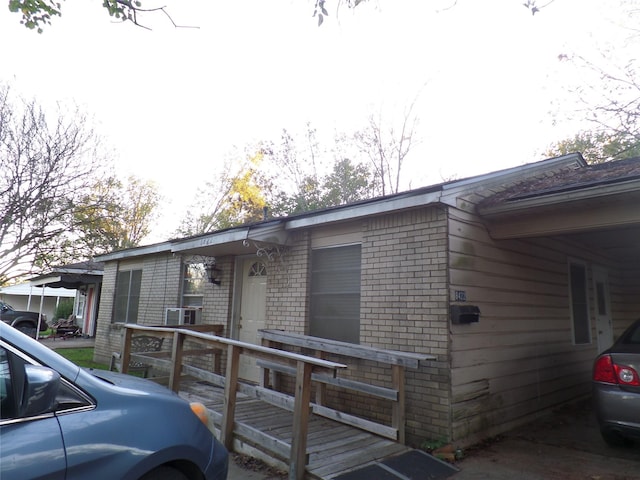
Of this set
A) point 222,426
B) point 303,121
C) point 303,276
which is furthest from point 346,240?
point 303,121

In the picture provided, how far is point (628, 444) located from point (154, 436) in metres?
5.22

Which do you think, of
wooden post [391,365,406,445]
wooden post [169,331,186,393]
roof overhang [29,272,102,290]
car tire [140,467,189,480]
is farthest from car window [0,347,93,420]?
roof overhang [29,272,102,290]

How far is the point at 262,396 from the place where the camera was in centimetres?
424

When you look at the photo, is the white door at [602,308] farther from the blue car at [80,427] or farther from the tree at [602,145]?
the blue car at [80,427]

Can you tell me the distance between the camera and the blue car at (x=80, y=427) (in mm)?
1688

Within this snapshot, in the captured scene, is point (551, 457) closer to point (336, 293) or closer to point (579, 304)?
point (336, 293)

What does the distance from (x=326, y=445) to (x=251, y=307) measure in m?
3.78

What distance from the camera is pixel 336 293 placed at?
6035 millimetres

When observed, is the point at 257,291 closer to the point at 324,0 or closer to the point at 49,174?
the point at 324,0

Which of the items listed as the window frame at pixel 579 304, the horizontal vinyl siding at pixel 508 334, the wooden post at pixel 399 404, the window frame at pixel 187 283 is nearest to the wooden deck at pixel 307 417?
the wooden post at pixel 399 404

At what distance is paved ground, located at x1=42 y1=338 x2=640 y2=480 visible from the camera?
12.7ft

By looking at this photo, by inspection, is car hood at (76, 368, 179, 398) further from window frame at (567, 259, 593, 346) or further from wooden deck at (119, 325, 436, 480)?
window frame at (567, 259, 593, 346)

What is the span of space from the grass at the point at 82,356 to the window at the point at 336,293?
711 cm

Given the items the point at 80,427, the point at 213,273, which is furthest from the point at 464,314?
the point at 213,273
